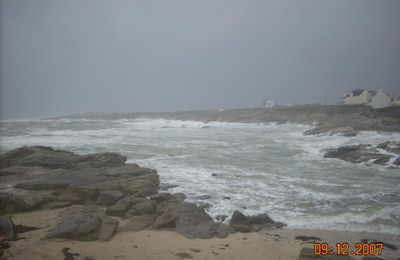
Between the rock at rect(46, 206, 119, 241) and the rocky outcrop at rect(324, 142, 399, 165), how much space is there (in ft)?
50.3

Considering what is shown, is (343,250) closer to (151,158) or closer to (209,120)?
(151,158)

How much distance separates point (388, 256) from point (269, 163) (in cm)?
1153

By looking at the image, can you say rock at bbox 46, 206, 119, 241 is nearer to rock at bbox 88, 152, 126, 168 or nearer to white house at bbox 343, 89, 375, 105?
rock at bbox 88, 152, 126, 168

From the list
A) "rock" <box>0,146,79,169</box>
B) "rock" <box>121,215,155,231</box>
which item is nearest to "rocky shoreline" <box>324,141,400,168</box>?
"rock" <box>121,215,155,231</box>

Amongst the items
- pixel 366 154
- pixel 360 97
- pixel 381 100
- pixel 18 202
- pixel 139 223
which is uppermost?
pixel 360 97

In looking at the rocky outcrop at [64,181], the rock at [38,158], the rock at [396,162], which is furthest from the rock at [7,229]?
the rock at [396,162]

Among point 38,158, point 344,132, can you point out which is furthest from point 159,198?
point 344,132

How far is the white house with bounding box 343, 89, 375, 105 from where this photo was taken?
61.9m

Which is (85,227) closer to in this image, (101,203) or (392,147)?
(101,203)

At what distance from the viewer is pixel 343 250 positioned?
7457 mm

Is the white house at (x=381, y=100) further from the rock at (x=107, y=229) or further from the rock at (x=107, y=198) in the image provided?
the rock at (x=107, y=229)
